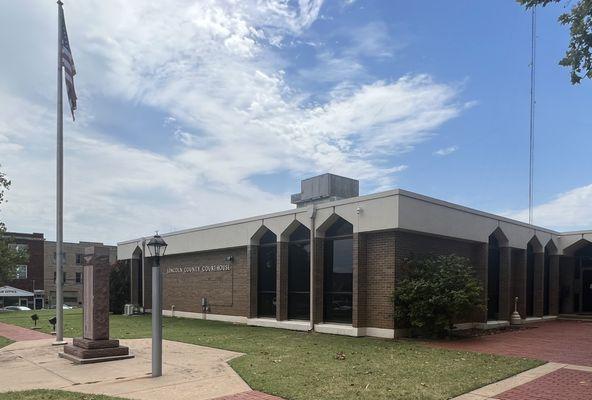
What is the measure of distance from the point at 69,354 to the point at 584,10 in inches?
512

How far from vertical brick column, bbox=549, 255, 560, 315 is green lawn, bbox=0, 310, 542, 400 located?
13653mm

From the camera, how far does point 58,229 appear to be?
52.0ft

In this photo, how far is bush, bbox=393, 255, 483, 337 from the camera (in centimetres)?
1466

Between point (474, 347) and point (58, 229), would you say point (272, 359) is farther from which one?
point (58, 229)

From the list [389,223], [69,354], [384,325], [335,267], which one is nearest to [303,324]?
[335,267]

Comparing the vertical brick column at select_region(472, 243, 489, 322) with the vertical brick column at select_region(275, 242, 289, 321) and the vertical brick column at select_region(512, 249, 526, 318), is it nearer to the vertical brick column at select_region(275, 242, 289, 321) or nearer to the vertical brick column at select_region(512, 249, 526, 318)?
the vertical brick column at select_region(512, 249, 526, 318)

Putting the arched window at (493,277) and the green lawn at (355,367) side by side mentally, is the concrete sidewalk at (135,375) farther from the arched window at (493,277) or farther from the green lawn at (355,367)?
the arched window at (493,277)

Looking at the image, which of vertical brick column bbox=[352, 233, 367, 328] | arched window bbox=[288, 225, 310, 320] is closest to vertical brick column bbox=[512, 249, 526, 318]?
vertical brick column bbox=[352, 233, 367, 328]

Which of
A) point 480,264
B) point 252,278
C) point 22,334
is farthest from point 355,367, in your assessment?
point 22,334

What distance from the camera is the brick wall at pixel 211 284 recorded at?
73.3ft

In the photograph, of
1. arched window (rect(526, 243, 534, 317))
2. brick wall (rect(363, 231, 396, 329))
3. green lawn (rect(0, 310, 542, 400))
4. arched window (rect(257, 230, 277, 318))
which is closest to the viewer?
green lawn (rect(0, 310, 542, 400))

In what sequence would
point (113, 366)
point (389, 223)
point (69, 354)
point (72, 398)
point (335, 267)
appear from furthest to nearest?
1. point (335, 267)
2. point (389, 223)
3. point (69, 354)
4. point (113, 366)
5. point (72, 398)

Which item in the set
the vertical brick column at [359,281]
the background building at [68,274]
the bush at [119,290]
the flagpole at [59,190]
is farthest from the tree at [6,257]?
the background building at [68,274]

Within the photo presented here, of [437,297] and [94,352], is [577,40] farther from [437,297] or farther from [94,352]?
[94,352]
